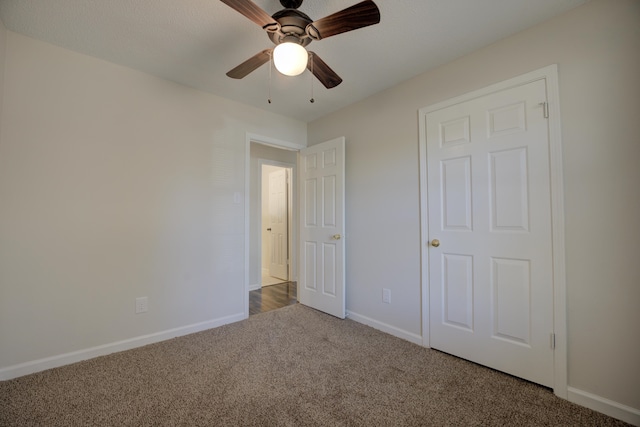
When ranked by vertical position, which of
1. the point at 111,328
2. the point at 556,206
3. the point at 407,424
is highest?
the point at 556,206

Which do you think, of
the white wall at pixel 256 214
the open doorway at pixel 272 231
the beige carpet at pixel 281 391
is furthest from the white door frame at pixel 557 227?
the white wall at pixel 256 214

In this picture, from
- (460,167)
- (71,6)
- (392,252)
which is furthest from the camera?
(392,252)

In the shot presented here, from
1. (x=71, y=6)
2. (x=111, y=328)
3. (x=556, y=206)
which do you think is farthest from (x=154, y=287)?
(x=556, y=206)

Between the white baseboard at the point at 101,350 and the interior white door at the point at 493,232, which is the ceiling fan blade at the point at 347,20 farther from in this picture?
the white baseboard at the point at 101,350

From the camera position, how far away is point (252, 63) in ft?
5.27

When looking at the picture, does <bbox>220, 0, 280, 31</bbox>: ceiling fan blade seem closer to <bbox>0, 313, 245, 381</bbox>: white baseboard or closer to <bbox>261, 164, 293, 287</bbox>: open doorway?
<bbox>0, 313, 245, 381</bbox>: white baseboard

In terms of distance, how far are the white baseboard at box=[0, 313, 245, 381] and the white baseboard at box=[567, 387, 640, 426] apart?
2.75 metres

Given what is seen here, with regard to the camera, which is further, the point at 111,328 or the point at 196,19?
the point at 111,328

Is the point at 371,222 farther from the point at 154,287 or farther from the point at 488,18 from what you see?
the point at 154,287

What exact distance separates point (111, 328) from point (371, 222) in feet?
Answer: 8.09

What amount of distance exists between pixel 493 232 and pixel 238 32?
2282 mm

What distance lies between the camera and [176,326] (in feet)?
8.07

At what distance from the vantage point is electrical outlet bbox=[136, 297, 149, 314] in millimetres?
2271

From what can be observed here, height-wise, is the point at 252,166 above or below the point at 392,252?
above
